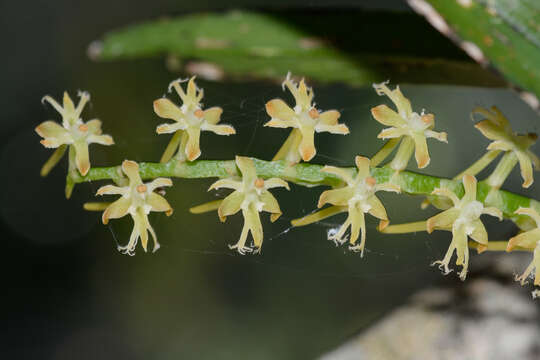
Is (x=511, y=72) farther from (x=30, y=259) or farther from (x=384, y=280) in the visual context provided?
(x=30, y=259)

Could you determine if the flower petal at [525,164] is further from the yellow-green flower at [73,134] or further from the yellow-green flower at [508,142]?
the yellow-green flower at [73,134]

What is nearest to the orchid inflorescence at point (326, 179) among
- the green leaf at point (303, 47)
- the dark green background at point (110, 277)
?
the green leaf at point (303, 47)

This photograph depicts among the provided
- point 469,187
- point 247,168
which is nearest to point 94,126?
point 247,168

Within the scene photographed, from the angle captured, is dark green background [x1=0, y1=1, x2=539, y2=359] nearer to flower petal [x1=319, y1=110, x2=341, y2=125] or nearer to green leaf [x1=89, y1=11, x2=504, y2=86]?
green leaf [x1=89, y1=11, x2=504, y2=86]

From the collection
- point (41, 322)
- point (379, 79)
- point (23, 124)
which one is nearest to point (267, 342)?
point (41, 322)

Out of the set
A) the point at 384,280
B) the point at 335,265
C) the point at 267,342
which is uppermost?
the point at 335,265
